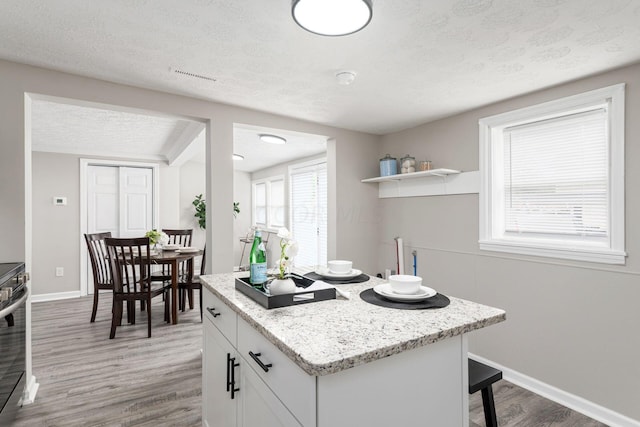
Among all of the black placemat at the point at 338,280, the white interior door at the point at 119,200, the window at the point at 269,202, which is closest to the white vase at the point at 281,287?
the black placemat at the point at 338,280

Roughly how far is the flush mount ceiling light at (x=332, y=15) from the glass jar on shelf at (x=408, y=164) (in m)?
2.03

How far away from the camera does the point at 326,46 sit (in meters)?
1.87

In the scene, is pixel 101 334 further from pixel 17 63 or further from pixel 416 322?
pixel 416 322

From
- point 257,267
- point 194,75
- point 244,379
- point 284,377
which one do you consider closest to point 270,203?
point 194,75

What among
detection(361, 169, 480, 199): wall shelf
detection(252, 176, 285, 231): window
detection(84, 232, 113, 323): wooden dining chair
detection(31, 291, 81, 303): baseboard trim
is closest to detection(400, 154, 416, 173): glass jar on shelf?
detection(361, 169, 480, 199): wall shelf

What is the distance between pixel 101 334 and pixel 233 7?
355cm

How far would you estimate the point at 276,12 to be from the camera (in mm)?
1542

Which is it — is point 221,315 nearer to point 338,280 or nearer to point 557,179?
point 338,280

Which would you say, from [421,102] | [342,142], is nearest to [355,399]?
[421,102]

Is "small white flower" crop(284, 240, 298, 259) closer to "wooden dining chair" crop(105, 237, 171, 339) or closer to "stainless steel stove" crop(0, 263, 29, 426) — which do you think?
"stainless steel stove" crop(0, 263, 29, 426)

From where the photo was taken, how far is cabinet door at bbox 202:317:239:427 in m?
1.45

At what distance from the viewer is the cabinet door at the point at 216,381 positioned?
1449 millimetres

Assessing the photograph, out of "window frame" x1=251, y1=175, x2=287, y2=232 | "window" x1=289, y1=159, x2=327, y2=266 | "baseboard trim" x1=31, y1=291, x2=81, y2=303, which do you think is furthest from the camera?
"window frame" x1=251, y1=175, x2=287, y2=232

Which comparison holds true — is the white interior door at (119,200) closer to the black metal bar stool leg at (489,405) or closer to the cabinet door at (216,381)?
the cabinet door at (216,381)
